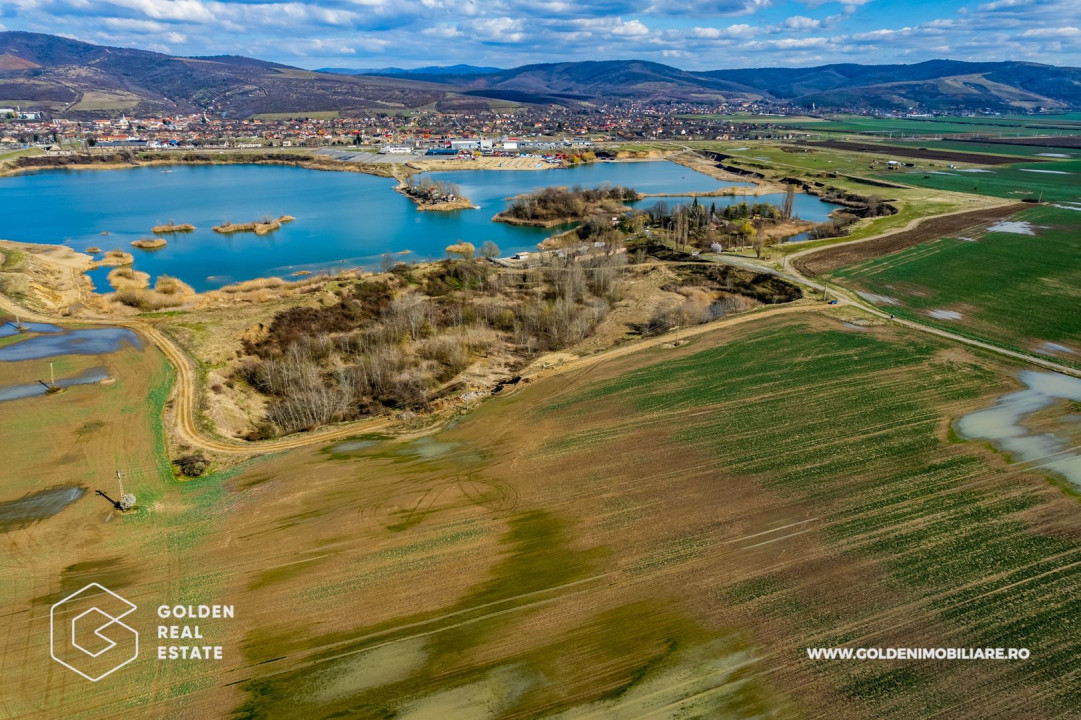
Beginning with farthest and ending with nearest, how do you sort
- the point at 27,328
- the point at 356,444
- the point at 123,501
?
the point at 27,328
the point at 356,444
the point at 123,501

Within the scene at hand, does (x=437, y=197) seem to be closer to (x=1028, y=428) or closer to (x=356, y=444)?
(x=356, y=444)

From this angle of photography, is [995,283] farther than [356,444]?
Yes

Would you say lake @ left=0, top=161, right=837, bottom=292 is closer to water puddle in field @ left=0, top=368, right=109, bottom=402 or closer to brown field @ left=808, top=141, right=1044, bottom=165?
water puddle in field @ left=0, top=368, right=109, bottom=402

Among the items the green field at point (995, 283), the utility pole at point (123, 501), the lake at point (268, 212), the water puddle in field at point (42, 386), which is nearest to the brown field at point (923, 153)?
the lake at point (268, 212)

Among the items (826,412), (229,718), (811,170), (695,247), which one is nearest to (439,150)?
(811,170)

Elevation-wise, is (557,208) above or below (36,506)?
above

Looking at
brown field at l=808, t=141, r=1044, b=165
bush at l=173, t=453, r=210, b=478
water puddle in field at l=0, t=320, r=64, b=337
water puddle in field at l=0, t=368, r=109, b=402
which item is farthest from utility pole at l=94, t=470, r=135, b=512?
brown field at l=808, t=141, r=1044, b=165

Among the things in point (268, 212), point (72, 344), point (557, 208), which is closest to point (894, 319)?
point (557, 208)
